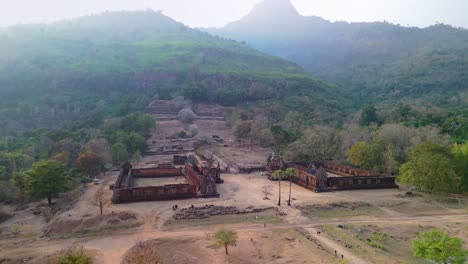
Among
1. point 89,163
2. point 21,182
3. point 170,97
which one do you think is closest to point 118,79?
point 170,97

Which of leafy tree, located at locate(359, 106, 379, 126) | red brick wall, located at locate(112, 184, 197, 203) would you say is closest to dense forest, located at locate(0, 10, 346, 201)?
red brick wall, located at locate(112, 184, 197, 203)

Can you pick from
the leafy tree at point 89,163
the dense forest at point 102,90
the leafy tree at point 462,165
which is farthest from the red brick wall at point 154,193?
the leafy tree at point 462,165

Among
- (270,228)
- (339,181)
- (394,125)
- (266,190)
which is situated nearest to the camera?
(270,228)

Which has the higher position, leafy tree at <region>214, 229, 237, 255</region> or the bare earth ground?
leafy tree at <region>214, 229, 237, 255</region>

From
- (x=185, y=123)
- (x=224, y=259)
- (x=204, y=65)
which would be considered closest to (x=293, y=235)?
(x=224, y=259)

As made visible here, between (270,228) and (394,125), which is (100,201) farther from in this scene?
(394,125)

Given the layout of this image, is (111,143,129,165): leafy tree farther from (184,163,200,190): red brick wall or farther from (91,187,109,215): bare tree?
(91,187,109,215): bare tree
